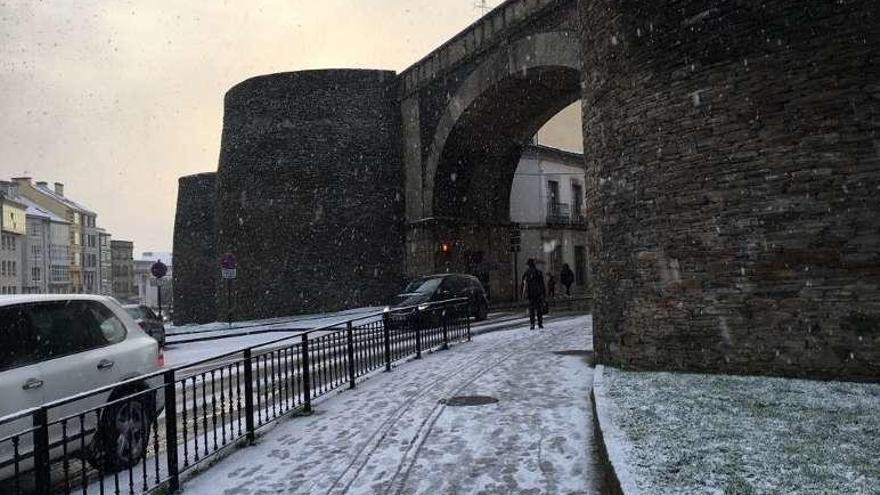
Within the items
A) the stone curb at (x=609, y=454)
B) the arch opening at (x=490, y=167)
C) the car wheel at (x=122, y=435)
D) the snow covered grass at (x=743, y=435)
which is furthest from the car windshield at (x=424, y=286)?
the car wheel at (x=122, y=435)

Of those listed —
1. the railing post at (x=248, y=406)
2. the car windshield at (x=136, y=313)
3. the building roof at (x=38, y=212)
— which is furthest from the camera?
the building roof at (x=38, y=212)

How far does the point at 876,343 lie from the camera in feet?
21.1

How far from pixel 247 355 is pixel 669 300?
5435mm

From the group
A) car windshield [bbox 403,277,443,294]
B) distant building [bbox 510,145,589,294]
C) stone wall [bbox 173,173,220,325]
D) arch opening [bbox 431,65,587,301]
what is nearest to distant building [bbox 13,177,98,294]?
stone wall [bbox 173,173,220,325]

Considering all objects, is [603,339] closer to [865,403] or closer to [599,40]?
[865,403]

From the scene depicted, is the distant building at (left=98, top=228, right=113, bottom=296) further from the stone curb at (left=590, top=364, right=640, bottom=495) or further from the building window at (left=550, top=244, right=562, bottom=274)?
the stone curb at (left=590, top=364, right=640, bottom=495)

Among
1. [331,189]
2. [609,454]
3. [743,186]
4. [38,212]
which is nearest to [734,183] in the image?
[743,186]

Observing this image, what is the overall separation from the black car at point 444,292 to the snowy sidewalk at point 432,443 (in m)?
7.42

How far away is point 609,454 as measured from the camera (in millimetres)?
4531

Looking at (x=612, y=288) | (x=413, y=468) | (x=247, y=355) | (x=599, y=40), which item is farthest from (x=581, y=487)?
(x=599, y=40)

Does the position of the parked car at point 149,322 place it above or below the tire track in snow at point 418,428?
above

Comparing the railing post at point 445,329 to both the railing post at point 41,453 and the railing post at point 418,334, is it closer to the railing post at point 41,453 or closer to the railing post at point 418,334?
the railing post at point 418,334

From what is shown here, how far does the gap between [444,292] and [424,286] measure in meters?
0.75

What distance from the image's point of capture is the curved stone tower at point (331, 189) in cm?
2620
